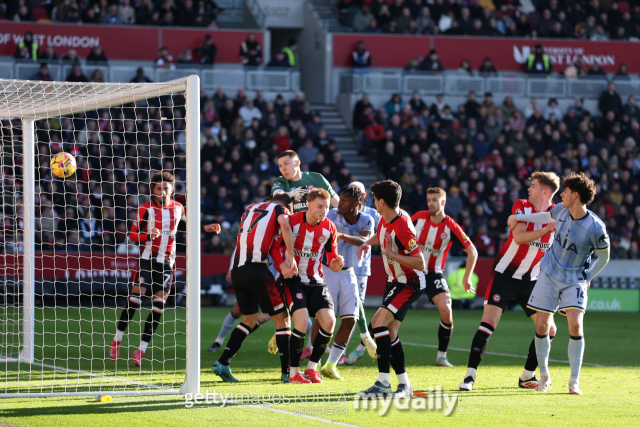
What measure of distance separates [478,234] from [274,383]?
1319 centimetres

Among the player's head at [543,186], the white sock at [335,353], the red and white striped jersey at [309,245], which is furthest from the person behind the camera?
the white sock at [335,353]

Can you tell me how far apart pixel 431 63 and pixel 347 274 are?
54.7ft

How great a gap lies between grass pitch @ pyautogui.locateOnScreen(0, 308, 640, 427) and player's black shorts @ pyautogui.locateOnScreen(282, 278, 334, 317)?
2.45 feet

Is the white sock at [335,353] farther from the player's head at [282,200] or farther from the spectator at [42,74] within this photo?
the spectator at [42,74]

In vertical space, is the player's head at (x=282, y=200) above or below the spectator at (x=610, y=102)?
below

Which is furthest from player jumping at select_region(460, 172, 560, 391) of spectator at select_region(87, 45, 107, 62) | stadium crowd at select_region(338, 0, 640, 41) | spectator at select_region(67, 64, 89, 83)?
stadium crowd at select_region(338, 0, 640, 41)

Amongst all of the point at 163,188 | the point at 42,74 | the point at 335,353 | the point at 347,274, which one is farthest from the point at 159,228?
the point at 42,74

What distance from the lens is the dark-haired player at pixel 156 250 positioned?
938 cm

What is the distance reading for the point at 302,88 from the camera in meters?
27.7

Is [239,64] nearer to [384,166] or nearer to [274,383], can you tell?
[384,166]

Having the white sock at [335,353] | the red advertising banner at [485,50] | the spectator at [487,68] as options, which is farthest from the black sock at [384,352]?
the red advertising banner at [485,50]

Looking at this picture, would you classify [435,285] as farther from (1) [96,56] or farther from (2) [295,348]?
(1) [96,56]

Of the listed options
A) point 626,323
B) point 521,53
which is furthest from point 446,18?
point 626,323

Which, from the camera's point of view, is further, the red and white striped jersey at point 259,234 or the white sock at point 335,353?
the white sock at point 335,353
